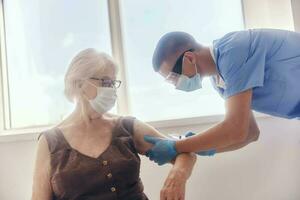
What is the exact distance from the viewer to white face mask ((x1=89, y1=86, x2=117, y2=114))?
1.44m

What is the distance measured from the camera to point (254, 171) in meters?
1.77

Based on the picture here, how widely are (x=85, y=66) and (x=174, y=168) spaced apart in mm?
596

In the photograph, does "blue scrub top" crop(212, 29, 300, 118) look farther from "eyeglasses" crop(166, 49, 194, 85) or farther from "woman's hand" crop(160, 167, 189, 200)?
"woman's hand" crop(160, 167, 189, 200)

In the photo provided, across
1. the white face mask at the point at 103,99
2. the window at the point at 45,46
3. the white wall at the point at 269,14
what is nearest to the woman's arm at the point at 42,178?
the white face mask at the point at 103,99

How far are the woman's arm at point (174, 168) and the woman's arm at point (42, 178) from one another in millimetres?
404

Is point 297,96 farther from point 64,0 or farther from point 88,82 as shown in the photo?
point 64,0

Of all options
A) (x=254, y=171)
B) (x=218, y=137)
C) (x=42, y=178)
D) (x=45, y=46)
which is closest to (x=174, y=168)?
(x=218, y=137)

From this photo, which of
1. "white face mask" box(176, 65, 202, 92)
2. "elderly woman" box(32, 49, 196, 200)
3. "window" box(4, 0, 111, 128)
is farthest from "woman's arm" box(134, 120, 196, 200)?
"window" box(4, 0, 111, 128)

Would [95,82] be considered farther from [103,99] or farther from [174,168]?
[174,168]

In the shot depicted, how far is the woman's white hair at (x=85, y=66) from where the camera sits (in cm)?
143

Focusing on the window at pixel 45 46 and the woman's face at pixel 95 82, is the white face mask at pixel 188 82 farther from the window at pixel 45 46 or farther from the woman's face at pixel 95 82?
the window at pixel 45 46

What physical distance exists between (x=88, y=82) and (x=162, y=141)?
16.8 inches

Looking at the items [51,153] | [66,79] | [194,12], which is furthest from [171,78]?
[194,12]

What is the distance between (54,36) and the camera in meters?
2.20
